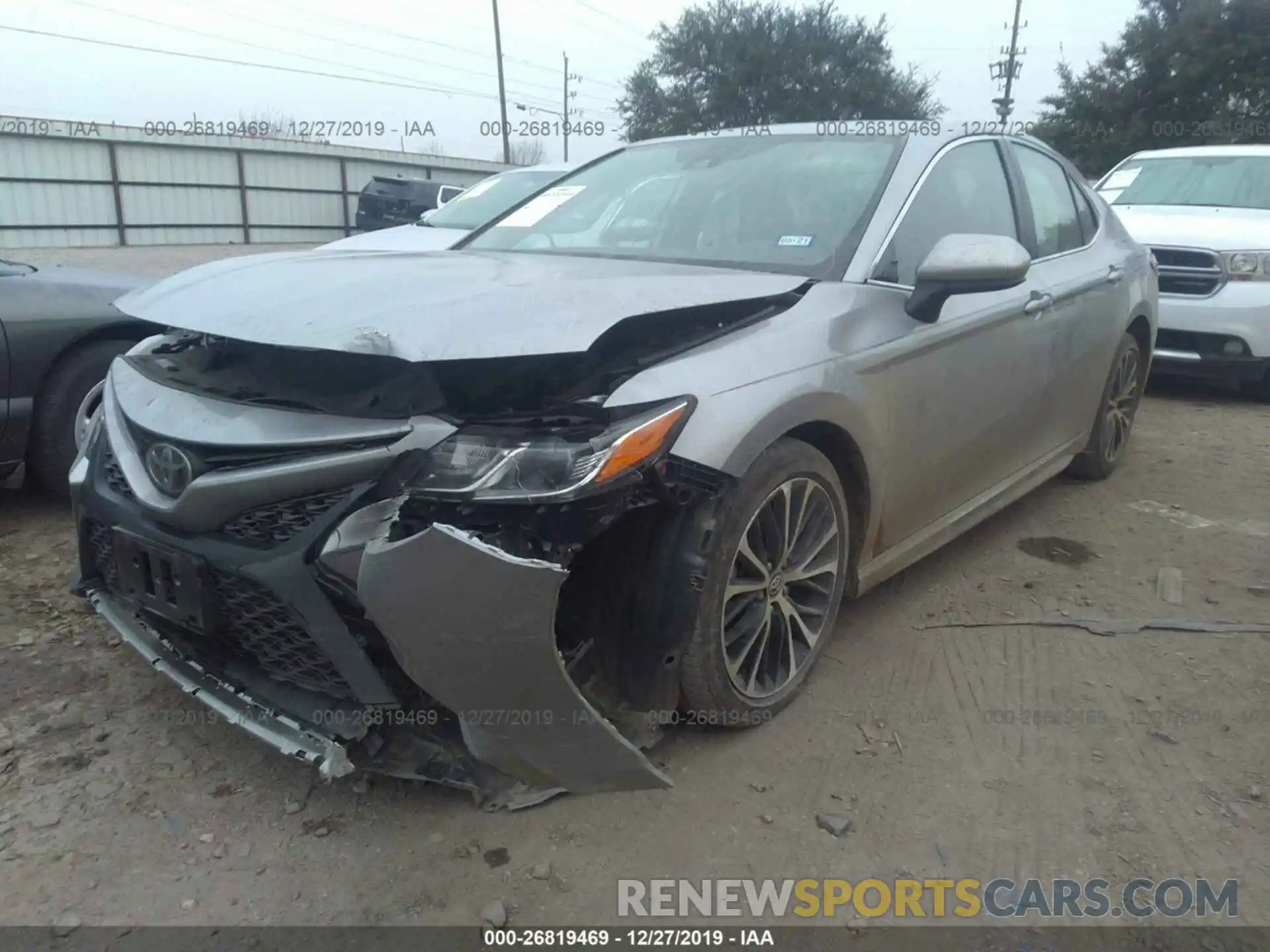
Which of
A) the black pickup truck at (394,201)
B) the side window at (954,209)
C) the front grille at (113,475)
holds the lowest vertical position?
the front grille at (113,475)

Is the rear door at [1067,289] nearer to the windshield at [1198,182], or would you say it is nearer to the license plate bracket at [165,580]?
the license plate bracket at [165,580]

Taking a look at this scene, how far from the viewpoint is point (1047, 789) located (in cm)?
242

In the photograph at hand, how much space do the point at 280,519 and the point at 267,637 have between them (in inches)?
11.4

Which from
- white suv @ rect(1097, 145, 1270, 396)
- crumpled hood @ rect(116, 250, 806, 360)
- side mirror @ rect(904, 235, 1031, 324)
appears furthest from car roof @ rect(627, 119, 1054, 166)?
white suv @ rect(1097, 145, 1270, 396)

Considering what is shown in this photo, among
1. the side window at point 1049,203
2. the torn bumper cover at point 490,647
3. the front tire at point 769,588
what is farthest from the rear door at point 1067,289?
the torn bumper cover at point 490,647

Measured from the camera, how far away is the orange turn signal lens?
1.99 m

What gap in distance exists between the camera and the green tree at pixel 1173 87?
82.9 feet

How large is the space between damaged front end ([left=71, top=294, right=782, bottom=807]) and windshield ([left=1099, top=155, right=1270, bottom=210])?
6867 millimetres

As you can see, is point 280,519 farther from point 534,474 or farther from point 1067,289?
point 1067,289

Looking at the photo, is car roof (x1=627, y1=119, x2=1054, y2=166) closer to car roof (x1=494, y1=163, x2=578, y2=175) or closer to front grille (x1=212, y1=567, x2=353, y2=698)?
front grille (x1=212, y1=567, x2=353, y2=698)

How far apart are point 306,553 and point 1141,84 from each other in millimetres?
31103

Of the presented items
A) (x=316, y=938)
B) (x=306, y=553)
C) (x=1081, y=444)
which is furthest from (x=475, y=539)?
(x=1081, y=444)

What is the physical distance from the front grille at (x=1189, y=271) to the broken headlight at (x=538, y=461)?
19.8 ft

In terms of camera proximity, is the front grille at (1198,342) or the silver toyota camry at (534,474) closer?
the silver toyota camry at (534,474)
